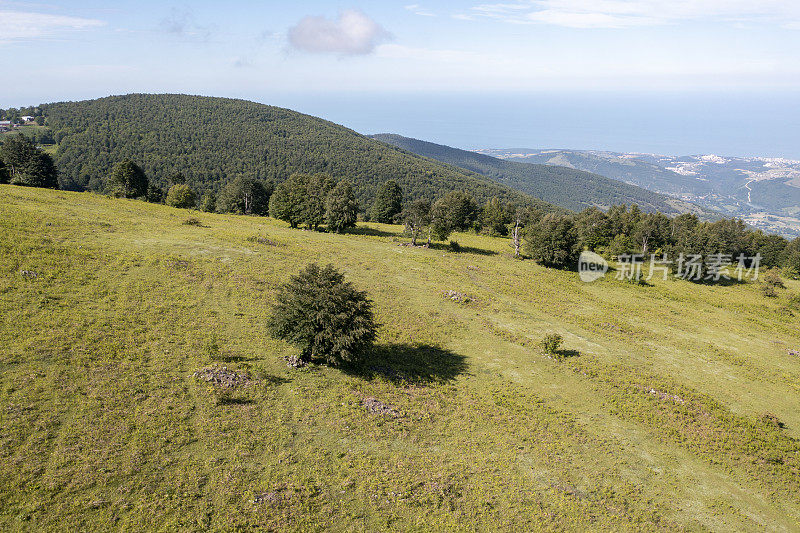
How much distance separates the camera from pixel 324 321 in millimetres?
26984

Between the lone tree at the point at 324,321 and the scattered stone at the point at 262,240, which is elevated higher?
the scattered stone at the point at 262,240

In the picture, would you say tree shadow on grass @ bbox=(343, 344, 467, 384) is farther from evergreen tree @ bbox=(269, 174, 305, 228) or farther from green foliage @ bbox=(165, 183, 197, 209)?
green foliage @ bbox=(165, 183, 197, 209)

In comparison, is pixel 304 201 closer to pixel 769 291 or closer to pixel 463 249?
pixel 463 249

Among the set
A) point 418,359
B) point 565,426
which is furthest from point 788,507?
point 418,359

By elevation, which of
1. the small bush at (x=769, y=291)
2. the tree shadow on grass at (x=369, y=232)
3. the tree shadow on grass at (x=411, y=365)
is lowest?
the tree shadow on grass at (x=411, y=365)

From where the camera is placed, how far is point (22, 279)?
103 feet

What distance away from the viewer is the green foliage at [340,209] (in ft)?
243

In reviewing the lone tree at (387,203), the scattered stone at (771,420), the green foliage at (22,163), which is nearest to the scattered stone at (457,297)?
the scattered stone at (771,420)

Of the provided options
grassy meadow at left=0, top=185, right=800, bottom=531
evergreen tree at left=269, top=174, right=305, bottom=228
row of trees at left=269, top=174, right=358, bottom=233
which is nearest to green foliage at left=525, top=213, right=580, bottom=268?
grassy meadow at left=0, top=185, right=800, bottom=531

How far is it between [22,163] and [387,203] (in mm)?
81350

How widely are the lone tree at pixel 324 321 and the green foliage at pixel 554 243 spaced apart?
174 feet

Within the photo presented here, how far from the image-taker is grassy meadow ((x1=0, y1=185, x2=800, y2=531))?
17109mm

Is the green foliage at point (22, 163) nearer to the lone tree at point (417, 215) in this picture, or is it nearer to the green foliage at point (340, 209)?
the green foliage at point (340, 209)

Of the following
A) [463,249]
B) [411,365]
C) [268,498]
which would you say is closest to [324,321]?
[411,365]
